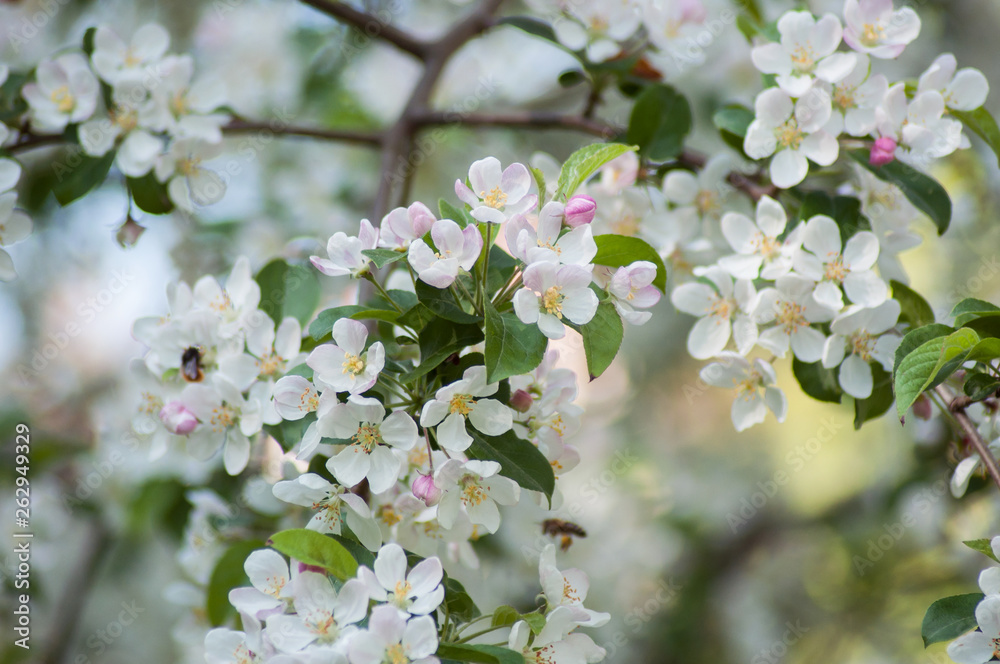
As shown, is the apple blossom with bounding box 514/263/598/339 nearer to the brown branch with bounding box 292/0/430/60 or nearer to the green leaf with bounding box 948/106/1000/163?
the green leaf with bounding box 948/106/1000/163

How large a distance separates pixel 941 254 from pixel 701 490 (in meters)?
1.34

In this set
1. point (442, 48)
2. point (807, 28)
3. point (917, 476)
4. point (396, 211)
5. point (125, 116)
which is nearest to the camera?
point (396, 211)

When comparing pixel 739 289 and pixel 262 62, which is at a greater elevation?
pixel 739 289

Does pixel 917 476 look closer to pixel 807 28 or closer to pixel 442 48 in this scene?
pixel 807 28

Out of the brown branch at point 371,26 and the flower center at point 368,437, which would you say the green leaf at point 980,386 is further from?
the brown branch at point 371,26

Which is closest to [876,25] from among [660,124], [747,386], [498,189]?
[660,124]

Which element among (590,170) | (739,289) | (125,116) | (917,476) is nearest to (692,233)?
(739,289)

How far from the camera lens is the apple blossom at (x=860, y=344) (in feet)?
3.37

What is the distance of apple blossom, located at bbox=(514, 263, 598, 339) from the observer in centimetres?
79

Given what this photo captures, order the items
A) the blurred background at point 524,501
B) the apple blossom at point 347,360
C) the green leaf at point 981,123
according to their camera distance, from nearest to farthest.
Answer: the apple blossom at point 347,360 → the green leaf at point 981,123 → the blurred background at point 524,501

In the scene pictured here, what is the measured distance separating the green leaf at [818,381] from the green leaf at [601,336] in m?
0.37

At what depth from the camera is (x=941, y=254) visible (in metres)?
2.94

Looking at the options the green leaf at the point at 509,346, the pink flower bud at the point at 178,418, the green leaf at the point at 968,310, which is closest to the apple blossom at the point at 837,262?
the green leaf at the point at 968,310

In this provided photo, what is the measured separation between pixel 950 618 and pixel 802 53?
2.54 ft
